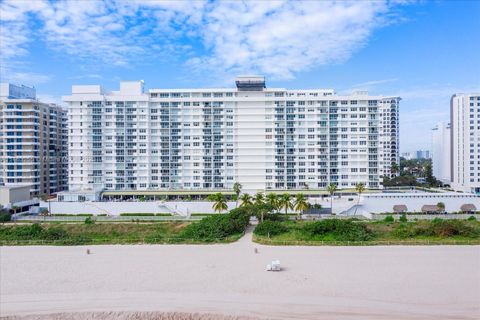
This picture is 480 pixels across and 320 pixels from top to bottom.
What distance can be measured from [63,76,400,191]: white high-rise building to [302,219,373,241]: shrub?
1077 inches

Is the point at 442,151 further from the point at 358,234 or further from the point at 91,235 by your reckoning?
the point at 91,235

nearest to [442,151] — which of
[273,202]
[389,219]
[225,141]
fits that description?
[389,219]

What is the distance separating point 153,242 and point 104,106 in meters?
36.7

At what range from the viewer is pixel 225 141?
2445 inches

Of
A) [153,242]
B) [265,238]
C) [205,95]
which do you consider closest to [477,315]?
[265,238]

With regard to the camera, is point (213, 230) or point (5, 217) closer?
point (213, 230)

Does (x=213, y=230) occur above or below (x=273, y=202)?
below

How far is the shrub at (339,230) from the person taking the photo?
108 ft

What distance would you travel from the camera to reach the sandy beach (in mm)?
18891

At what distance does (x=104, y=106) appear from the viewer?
61344 millimetres

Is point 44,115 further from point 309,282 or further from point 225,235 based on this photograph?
point 309,282

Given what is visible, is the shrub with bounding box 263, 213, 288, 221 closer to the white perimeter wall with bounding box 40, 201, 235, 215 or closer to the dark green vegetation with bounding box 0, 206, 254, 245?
the dark green vegetation with bounding box 0, 206, 254, 245

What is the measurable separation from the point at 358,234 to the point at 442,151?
8259 cm

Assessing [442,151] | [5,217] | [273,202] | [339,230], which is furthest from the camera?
[442,151]
